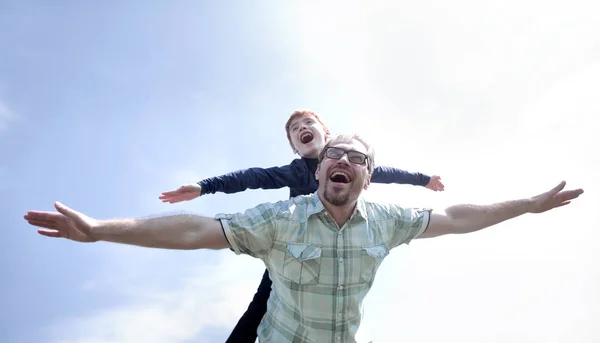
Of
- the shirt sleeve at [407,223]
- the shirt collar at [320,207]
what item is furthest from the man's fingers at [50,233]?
the shirt sleeve at [407,223]

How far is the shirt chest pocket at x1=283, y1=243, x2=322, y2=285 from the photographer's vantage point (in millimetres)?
A: 4262

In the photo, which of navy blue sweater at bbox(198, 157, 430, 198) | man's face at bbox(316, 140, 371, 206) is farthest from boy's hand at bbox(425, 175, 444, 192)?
man's face at bbox(316, 140, 371, 206)

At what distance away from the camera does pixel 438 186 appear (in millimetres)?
7816

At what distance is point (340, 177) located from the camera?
15.6 feet

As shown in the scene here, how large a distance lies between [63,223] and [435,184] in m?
6.09

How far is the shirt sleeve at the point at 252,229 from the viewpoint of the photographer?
161 inches

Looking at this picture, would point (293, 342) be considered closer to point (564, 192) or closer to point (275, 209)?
point (275, 209)

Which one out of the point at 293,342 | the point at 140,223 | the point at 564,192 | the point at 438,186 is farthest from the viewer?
the point at 438,186

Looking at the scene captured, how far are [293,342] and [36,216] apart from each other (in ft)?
8.17

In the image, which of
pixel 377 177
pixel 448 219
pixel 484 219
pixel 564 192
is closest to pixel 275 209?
pixel 448 219

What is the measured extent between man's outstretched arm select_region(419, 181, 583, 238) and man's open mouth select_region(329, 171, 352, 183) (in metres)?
1.04

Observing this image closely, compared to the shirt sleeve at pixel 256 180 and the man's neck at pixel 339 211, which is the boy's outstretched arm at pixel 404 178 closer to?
the shirt sleeve at pixel 256 180

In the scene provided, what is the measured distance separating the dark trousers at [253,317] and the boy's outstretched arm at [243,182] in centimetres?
154

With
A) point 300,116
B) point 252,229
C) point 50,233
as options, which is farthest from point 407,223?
point 50,233
